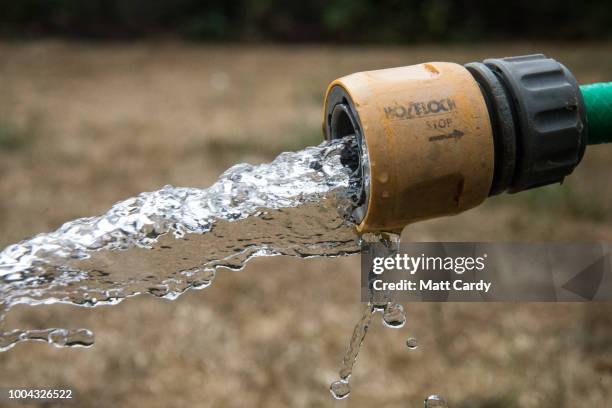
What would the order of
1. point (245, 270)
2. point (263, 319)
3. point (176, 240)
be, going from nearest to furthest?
point (176, 240), point (263, 319), point (245, 270)

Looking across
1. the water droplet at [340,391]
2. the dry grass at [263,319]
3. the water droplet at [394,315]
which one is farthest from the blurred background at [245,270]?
the water droplet at [394,315]

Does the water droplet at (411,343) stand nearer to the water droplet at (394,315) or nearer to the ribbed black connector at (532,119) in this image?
the water droplet at (394,315)

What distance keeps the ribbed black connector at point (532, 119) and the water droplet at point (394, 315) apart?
1.00 feet

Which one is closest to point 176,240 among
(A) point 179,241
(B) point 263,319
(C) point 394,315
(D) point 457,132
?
(A) point 179,241

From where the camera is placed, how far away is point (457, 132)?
2.47ft

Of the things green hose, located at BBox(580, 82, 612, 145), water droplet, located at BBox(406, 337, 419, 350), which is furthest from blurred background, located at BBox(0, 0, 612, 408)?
green hose, located at BBox(580, 82, 612, 145)

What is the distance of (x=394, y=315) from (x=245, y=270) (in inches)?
73.8

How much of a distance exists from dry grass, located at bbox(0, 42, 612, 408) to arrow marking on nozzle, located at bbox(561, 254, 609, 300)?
431 millimetres

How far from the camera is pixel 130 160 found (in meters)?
4.07

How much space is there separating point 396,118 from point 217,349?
179cm

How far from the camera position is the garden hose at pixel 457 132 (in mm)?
744

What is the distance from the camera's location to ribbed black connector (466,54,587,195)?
0.77 meters

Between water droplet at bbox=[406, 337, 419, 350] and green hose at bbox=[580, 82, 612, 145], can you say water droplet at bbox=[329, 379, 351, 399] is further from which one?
green hose at bbox=[580, 82, 612, 145]

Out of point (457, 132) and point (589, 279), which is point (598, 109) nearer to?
point (457, 132)
